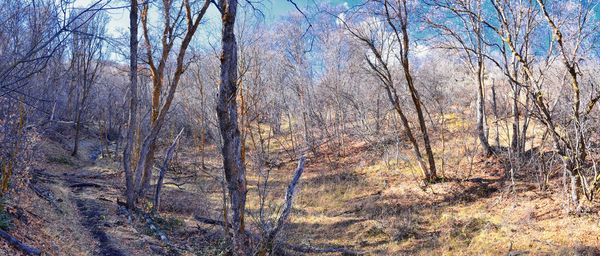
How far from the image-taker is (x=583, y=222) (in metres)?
7.86

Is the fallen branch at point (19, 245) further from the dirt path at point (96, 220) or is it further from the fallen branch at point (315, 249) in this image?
the fallen branch at point (315, 249)

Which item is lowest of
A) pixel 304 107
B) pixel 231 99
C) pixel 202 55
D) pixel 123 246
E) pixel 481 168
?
pixel 123 246

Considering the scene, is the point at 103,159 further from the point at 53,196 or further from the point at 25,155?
the point at 25,155

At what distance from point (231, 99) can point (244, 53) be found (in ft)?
36.7

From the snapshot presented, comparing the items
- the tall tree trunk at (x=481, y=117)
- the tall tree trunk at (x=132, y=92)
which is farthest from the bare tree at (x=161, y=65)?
the tall tree trunk at (x=481, y=117)

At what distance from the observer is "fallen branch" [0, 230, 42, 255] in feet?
18.7

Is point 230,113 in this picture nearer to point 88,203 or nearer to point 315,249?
point 315,249

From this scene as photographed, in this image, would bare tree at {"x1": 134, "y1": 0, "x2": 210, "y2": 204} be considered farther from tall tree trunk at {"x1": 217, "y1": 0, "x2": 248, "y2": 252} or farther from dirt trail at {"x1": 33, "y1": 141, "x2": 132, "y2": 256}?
tall tree trunk at {"x1": 217, "y1": 0, "x2": 248, "y2": 252}

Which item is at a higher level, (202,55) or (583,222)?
(202,55)

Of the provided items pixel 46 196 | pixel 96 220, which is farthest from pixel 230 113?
pixel 46 196

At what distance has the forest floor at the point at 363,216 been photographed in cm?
764

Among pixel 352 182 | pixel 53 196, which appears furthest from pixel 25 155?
pixel 352 182

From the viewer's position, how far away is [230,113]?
18.4 feet

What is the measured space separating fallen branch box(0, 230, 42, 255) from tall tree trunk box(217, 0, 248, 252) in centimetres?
280
